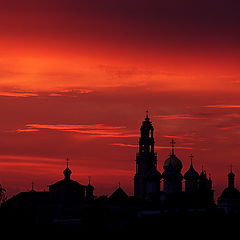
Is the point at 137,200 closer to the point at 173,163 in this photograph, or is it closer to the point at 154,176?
the point at 154,176

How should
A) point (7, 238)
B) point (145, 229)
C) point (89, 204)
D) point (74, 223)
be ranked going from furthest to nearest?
point (89, 204) < point (74, 223) < point (145, 229) < point (7, 238)

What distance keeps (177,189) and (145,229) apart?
199 feet

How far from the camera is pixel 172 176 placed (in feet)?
646

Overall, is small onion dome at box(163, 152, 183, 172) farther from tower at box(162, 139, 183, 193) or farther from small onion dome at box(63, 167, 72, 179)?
small onion dome at box(63, 167, 72, 179)

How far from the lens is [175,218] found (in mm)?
152125

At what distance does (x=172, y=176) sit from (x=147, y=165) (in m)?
8.29

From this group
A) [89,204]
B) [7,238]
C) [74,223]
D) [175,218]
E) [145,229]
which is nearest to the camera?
[7,238]

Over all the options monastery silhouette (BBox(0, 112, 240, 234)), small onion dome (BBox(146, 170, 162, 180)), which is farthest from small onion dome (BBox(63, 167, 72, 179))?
small onion dome (BBox(146, 170, 162, 180))

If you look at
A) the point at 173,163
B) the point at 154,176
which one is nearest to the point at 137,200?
the point at 154,176

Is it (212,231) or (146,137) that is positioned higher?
(146,137)

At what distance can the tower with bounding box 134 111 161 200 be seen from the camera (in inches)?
7416

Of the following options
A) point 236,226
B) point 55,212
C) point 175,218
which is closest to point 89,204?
point 55,212

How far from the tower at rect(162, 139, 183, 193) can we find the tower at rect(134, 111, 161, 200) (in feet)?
10.9

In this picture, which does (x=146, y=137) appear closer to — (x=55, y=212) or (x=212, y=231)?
(x=55, y=212)
